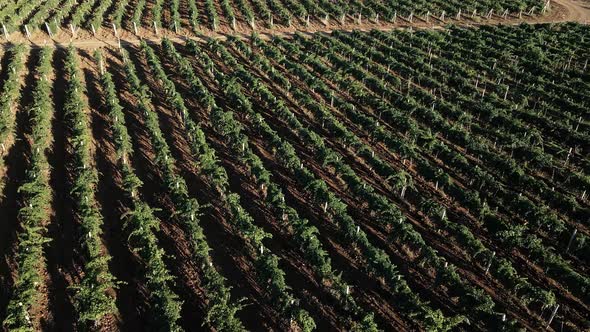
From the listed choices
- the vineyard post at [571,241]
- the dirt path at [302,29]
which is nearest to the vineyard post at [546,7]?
the dirt path at [302,29]

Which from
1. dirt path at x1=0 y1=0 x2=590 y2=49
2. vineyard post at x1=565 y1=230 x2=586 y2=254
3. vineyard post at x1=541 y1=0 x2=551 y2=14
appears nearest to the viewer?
vineyard post at x1=565 y1=230 x2=586 y2=254

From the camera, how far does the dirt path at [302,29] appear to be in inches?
2008

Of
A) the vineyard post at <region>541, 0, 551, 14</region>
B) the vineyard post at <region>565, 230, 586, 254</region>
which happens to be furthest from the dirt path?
the vineyard post at <region>565, 230, 586, 254</region>

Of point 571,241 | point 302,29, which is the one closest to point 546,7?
point 302,29

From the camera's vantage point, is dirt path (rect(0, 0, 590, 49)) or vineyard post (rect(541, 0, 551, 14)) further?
vineyard post (rect(541, 0, 551, 14))

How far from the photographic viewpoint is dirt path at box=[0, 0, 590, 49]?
5100 cm

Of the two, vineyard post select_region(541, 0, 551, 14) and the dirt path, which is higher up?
vineyard post select_region(541, 0, 551, 14)

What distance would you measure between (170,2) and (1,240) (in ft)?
159

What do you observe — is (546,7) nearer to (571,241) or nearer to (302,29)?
(302,29)

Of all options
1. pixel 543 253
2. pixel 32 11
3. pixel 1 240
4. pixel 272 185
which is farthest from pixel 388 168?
pixel 32 11

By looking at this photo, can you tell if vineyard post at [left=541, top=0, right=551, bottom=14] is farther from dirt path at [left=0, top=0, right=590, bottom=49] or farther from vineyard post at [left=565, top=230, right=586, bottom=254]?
vineyard post at [left=565, top=230, right=586, bottom=254]

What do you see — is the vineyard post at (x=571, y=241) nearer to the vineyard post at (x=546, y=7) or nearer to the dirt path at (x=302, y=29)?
the dirt path at (x=302, y=29)

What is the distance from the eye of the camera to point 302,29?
58.4 metres

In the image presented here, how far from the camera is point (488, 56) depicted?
49.6 metres
